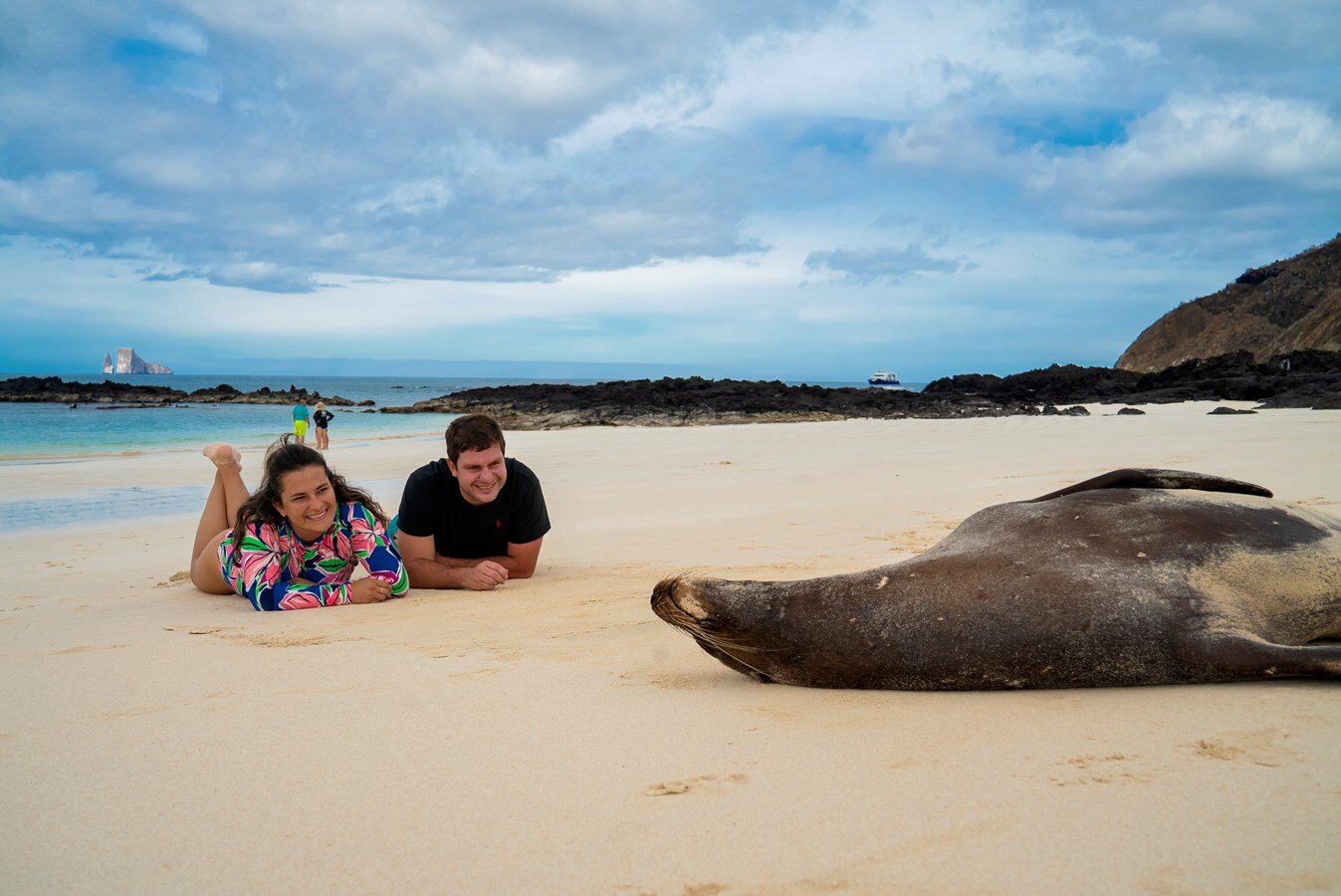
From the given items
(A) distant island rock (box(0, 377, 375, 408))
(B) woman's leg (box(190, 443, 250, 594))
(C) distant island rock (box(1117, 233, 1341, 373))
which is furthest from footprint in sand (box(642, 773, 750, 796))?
(C) distant island rock (box(1117, 233, 1341, 373))

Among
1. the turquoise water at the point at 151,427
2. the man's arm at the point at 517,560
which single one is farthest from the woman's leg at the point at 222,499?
the turquoise water at the point at 151,427

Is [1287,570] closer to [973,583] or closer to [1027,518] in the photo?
[1027,518]

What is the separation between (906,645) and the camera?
293 centimetres

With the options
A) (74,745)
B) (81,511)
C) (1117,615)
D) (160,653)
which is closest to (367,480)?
(81,511)

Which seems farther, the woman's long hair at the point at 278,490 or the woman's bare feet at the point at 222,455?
the woman's bare feet at the point at 222,455

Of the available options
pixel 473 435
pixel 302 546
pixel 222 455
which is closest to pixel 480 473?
pixel 473 435

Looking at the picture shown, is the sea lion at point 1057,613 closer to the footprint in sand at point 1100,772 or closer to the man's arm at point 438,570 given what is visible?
the footprint in sand at point 1100,772

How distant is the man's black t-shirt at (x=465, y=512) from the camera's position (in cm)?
582

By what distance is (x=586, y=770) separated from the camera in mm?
2398

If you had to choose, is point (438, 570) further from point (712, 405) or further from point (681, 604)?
point (712, 405)

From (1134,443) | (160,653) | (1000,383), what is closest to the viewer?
(160,653)

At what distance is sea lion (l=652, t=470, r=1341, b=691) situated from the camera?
9.46 ft

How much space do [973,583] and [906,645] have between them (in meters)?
0.33

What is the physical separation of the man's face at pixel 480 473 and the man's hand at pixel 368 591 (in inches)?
30.6
